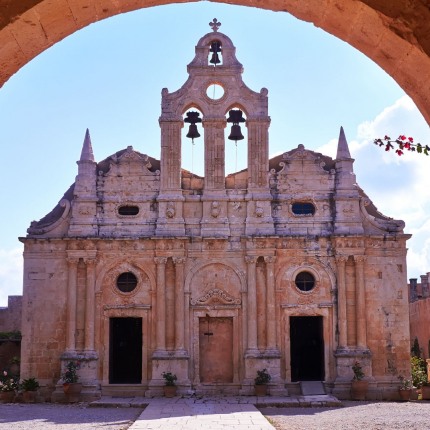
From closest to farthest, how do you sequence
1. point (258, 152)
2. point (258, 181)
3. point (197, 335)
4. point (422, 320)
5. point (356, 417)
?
point (356, 417) → point (197, 335) → point (258, 181) → point (258, 152) → point (422, 320)

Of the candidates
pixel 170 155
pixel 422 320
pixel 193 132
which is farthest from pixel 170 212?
pixel 422 320

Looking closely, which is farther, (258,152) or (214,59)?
(214,59)

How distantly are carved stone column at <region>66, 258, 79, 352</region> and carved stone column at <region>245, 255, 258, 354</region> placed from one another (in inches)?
218

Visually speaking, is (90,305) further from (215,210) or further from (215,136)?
(215,136)

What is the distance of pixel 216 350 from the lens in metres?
23.6

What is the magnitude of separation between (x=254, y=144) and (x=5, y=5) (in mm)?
20792

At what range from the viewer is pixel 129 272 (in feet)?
78.6

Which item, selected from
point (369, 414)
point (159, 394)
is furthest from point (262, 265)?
point (369, 414)

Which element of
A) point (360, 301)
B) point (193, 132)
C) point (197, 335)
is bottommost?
point (197, 335)

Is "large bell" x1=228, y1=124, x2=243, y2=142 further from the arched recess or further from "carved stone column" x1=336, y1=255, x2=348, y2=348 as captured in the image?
the arched recess

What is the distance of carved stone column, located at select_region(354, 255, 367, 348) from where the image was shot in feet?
76.2

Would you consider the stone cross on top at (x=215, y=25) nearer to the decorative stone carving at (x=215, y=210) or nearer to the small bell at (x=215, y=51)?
the small bell at (x=215, y=51)

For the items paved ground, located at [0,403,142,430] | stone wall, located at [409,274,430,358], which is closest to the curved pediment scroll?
paved ground, located at [0,403,142,430]

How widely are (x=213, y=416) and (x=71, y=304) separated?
7839mm
